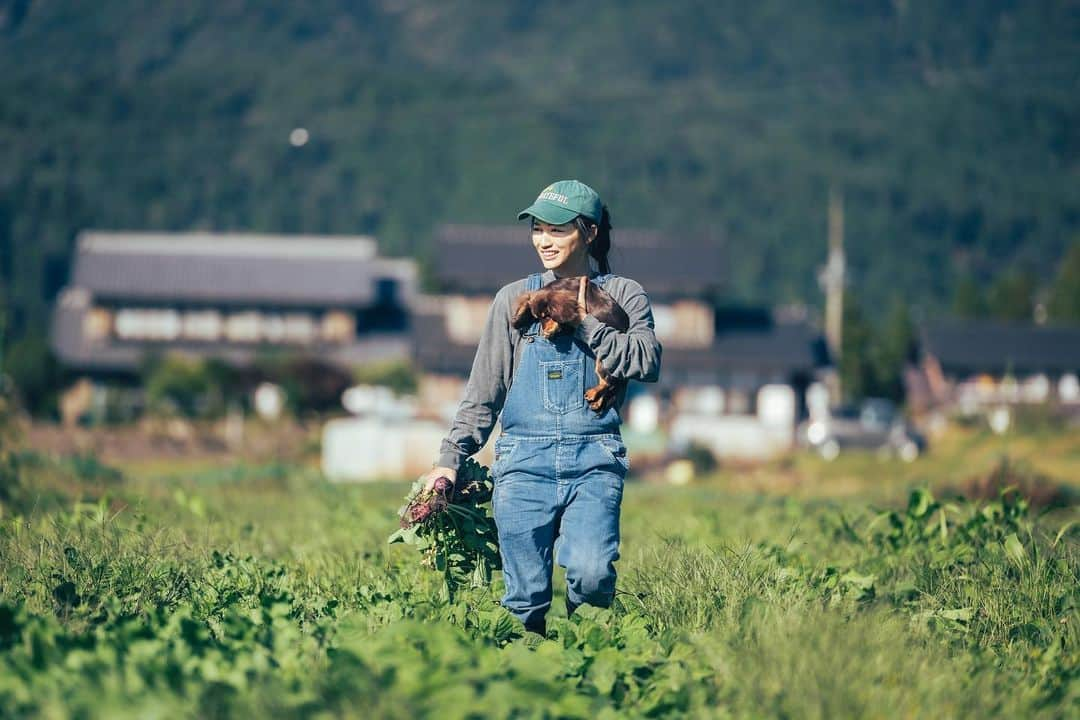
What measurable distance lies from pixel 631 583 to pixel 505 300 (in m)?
1.22

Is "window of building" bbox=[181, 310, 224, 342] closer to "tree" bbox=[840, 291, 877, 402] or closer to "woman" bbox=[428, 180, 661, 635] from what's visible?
"tree" bbox=[840, 291, 877, 402]

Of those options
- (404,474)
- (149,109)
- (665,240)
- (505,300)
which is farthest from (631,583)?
(149,109)

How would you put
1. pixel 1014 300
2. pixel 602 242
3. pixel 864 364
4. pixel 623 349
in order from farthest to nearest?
1. pixel 1014 300
2. pixel 864 364
3. pixel 602 242
4. pixel 623 349

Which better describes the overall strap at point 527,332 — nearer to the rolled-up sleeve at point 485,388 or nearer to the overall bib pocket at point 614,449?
the rolled-up sleeve at point 485,388

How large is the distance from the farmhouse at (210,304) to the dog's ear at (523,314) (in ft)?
153

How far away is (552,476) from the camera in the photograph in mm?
5043

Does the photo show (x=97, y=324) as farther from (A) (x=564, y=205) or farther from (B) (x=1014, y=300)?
(A) (x=564, y=205)

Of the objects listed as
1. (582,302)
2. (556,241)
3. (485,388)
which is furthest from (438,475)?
(556,241)

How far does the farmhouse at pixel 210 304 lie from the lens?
5206 centimetres

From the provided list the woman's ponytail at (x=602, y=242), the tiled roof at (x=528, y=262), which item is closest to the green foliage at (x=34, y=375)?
the tiled roof at (x=528, y=262)

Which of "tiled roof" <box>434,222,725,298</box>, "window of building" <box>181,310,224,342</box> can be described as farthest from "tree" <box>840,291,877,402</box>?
"window of building" <box>181,310,224,342</box>

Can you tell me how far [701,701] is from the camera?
3900 millimetres

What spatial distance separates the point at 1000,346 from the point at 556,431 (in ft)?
195

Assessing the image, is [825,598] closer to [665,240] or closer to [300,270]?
[665,240]
